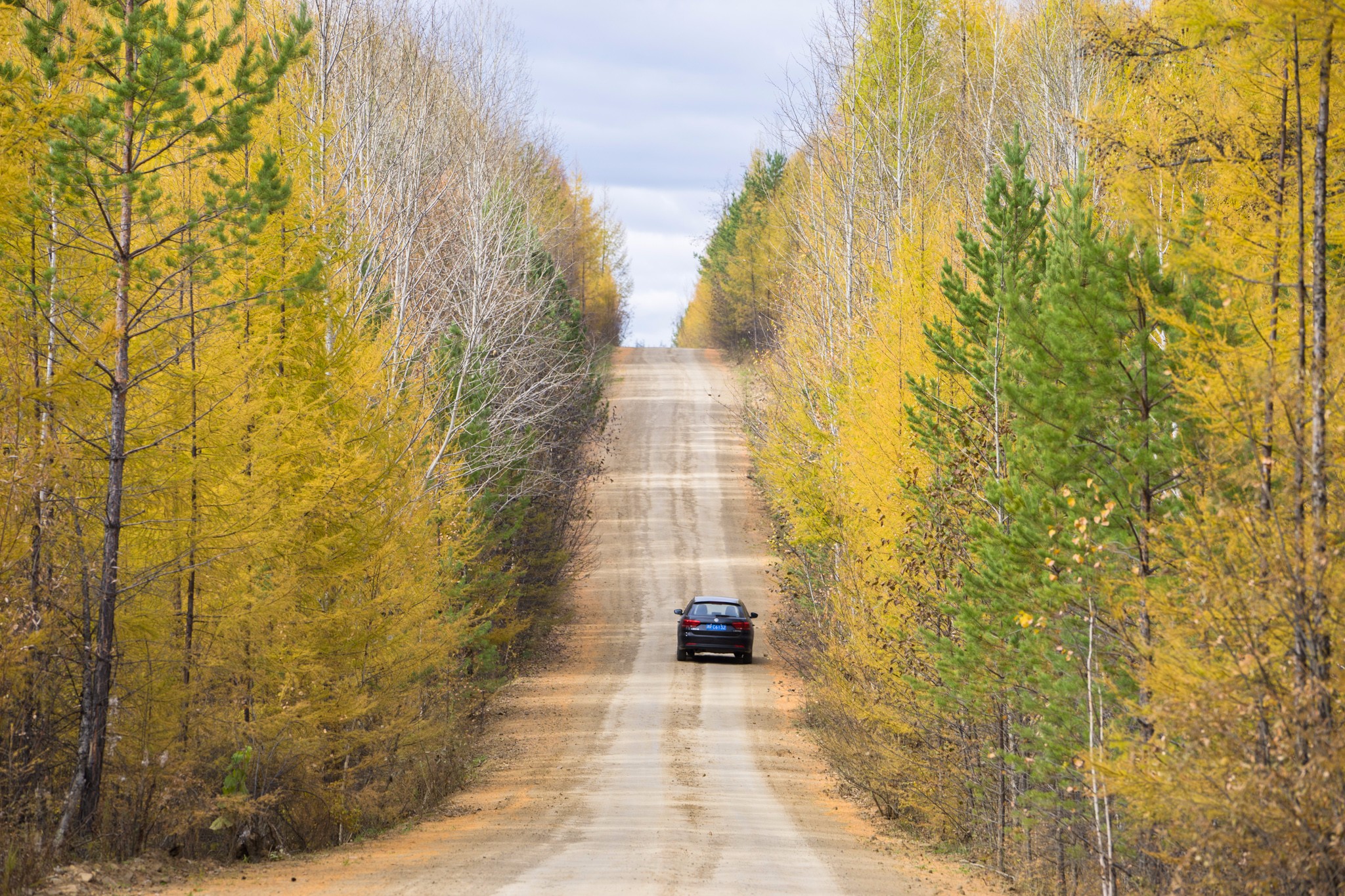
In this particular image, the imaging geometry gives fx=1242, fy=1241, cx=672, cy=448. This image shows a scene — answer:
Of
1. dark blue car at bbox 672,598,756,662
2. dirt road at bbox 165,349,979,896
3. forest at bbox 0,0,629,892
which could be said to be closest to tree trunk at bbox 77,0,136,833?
forest at bbox 0,0,629,892

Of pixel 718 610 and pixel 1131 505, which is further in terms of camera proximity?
pixel 718 610

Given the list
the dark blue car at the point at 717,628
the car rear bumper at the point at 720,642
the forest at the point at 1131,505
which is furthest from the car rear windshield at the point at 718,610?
the forest at the point at 1131,505

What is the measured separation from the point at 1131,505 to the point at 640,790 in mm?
9746

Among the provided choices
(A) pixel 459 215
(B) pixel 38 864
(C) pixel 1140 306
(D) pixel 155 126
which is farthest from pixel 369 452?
(A) pixel 459 215

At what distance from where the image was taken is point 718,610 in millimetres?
31391

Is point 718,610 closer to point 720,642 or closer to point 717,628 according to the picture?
point 717,628

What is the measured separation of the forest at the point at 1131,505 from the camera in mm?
7109

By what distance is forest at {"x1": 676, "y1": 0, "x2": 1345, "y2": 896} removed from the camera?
23.3 feet

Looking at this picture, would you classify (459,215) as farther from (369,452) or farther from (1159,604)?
(1159,604)

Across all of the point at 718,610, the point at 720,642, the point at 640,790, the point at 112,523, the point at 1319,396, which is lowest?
the point at 720,642

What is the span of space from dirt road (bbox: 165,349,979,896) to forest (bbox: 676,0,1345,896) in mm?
1601

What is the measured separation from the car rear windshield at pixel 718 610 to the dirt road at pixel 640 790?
4.49 feet

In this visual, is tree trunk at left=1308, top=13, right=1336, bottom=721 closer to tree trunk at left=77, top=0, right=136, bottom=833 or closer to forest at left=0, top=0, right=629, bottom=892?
forest at left=0, top=0, right=629, bottom=892

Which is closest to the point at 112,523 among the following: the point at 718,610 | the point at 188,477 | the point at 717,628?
the point at 188,477
